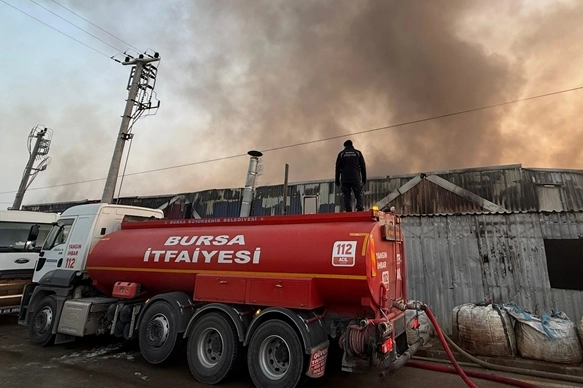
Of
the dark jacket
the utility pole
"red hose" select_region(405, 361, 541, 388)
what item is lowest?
"red hose" select_region(405, 361, 541, 388)

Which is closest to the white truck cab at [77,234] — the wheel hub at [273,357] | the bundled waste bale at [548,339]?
the wheel hub at [273,357]

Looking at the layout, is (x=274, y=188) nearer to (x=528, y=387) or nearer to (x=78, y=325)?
(x=78, y=325)

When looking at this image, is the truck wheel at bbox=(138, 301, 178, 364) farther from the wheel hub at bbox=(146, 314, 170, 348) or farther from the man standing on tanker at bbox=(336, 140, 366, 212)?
the man standing on tanker at bbox=(336, 140, 366, 212)

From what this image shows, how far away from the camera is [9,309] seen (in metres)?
9.22

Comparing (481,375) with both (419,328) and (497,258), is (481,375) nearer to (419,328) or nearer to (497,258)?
(419,328)

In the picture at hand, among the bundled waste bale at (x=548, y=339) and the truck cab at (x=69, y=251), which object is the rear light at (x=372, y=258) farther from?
the truck cab at (x=69, y=251)

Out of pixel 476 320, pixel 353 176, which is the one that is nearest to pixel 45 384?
pixel 353 176

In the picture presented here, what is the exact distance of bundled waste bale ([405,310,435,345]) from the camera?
19.6 feet

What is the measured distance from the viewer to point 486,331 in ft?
22.0

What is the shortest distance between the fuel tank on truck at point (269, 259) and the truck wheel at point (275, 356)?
44cm

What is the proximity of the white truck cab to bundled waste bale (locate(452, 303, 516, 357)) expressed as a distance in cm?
887

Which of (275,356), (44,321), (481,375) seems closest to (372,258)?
(275,356)

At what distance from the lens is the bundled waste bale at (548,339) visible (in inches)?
243

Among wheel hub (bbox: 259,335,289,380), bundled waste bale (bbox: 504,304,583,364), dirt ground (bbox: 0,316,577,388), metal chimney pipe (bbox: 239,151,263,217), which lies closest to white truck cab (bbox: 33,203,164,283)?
dirt ground (bbox: 0,316,577,388)
